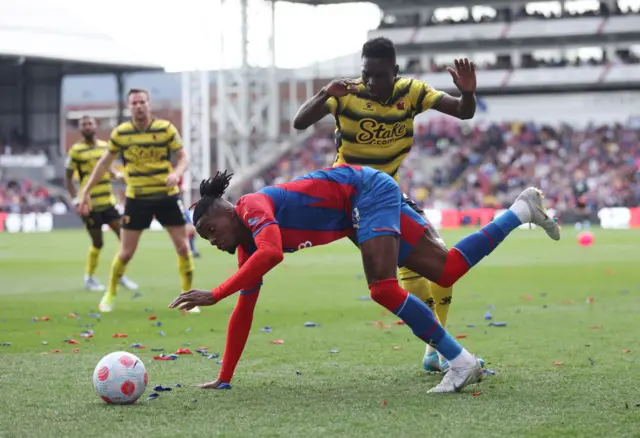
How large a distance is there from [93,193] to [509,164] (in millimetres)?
33880

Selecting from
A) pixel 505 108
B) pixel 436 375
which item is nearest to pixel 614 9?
pixel 505 108

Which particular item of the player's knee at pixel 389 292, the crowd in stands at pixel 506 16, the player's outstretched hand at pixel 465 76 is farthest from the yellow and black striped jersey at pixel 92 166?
the crowd in stands at pixel 506 16

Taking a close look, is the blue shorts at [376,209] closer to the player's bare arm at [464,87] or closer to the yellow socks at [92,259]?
the player's bare arm at [464,87]

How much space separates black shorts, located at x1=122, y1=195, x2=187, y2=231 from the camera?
40.0 feet

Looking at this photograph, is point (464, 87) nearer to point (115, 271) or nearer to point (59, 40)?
point (115, 271)

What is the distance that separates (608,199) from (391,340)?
34.6 m

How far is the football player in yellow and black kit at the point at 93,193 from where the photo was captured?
15.3 metres

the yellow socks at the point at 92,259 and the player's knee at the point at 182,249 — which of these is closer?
the player's knee at the point at 182,249

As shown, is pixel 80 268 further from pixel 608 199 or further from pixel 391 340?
pixel 608 199

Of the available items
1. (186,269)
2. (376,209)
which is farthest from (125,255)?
(376,209)

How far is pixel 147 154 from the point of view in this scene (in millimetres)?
12211

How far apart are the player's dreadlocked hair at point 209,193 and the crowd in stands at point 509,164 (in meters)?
35.1

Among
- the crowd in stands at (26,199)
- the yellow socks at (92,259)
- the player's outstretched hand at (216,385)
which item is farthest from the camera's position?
the crowd in stands at (26,199)

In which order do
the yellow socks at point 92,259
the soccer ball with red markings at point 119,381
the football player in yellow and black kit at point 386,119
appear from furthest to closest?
the yellow socks at point 92,259
the football player in yellow and black kit at point 386,119
the soccer ball with red markings at point 119,381
